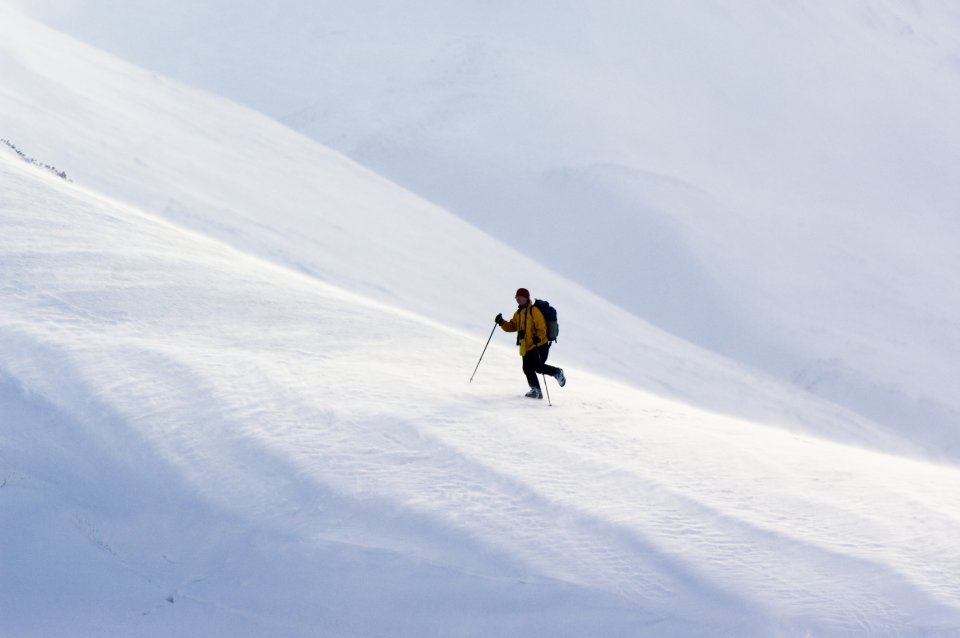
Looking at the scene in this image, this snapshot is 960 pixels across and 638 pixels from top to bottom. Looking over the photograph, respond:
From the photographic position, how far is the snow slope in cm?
2636

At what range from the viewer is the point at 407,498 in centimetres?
718

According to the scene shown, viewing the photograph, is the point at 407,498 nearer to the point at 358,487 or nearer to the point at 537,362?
the point at 358,487

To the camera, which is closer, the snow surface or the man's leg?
the snow surface

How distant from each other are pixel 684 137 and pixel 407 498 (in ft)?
102

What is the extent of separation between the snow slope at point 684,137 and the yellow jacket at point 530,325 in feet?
49.3

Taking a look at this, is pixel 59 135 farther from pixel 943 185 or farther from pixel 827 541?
pixel 943 185

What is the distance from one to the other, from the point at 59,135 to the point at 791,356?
1729 cm

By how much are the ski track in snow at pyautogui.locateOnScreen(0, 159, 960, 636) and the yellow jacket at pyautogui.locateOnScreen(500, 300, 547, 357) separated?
0.63 meters

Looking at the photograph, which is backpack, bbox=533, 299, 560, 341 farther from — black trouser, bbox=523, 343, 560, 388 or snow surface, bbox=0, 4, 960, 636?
snow surface, bbox=0, 4, 960, 636

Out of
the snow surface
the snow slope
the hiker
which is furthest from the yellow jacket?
the snow slope

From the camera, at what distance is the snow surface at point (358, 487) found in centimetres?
631

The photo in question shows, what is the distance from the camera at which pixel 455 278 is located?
75.8 feet

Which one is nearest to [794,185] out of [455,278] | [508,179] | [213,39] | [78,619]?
[508,179]

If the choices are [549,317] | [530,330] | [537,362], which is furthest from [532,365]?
[549,317]
